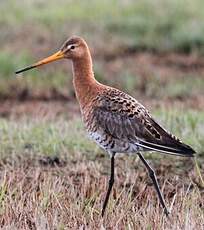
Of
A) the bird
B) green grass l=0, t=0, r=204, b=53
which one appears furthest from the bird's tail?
green grass l=0, t=0, r=204, b=53

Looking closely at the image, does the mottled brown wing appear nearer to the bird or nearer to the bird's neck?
the bird

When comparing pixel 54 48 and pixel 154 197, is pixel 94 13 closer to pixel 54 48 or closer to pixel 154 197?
pixel 54 48

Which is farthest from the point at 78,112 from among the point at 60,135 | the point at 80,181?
the point at 80,181

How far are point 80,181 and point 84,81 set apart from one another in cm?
86

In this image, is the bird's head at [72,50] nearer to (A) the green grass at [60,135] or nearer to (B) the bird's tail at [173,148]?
(B) the bird's tail at [173,148]

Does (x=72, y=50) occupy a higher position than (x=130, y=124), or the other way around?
(x=72, y=50)

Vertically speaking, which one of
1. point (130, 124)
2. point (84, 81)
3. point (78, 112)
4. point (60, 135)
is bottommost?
point (78, 112)

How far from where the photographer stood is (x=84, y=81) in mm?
6176

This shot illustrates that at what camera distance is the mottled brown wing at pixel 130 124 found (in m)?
5.70

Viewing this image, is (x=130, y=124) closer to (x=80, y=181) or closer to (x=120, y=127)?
(x=120, y=127)

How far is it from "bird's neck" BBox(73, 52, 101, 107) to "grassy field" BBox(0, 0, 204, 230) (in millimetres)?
680

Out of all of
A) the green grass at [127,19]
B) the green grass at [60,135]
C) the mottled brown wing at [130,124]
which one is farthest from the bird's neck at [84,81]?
the green grass at [127,19]

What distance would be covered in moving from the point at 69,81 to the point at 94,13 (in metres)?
3.24

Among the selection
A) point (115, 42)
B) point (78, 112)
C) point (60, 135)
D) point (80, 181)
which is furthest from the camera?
point (115, 42)
